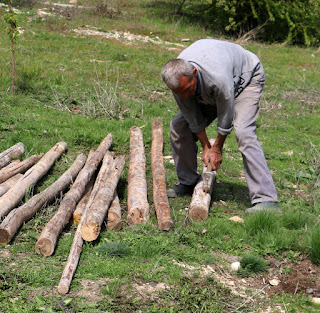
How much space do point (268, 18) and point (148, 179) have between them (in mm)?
21270

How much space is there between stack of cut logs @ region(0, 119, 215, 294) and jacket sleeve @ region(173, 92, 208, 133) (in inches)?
34.0

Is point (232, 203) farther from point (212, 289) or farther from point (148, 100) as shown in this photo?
point (148, 100)

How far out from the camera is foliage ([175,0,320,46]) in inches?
957

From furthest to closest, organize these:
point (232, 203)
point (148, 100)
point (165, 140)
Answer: point (148, 100), point (165, 140), point (232, 203)

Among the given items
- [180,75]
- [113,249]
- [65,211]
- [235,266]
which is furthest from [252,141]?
[65,211]

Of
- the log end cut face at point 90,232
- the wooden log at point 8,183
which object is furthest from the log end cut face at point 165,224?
the wooden log at point 8,183

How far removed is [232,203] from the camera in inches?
229

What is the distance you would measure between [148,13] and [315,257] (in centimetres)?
2276

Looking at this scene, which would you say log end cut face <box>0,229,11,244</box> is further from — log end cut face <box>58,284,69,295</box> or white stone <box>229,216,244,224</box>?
white stone <box>229,216,244,224</box>

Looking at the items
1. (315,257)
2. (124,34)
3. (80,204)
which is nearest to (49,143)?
(80,204)

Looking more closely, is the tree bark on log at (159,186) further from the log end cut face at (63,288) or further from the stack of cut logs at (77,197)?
the log end cut face at (63,288)

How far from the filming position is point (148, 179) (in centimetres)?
641

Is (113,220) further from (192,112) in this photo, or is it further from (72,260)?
(192,112)

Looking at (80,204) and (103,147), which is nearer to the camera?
(80,204)
